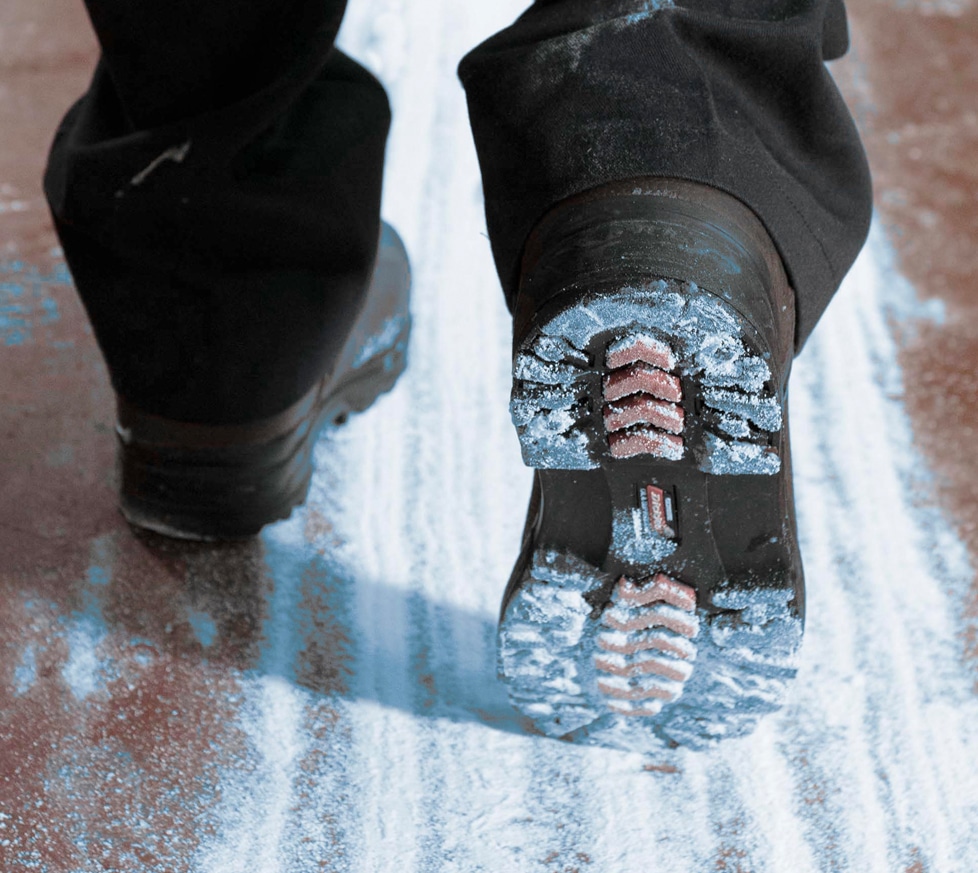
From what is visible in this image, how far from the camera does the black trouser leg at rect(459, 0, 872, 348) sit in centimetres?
69

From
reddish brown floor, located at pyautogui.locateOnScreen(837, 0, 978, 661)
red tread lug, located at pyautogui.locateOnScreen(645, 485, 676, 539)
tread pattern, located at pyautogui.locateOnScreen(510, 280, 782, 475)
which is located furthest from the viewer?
reddish brown floor, located at pyautogui.locateOnScreen(837, 0, 978, 661)

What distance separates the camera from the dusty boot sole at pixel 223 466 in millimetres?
973

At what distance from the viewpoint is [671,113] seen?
2.25 ft

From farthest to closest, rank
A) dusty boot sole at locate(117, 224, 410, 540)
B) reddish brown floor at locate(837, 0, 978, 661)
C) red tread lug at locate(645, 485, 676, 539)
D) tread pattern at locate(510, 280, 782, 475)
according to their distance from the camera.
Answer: reddish brown floor at locate(837, 0, 978, 661) < dusty boot sole at locate(117, 224, 410, 540) < red tread lug at locate(645, 485, 676, 539) < tread pattern at locate(510, 280, 782, 475)

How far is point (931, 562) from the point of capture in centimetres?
106

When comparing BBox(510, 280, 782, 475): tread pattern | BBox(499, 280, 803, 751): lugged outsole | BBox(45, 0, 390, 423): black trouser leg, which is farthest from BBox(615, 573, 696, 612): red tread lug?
BBox(45, 0, 390, 423): black trouser leg

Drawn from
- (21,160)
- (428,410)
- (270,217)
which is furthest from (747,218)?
(21,160)

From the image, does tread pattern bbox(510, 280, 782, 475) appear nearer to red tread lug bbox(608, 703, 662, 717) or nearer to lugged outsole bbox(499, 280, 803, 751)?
lugged outsole bbox(499, 280, 803, 751)

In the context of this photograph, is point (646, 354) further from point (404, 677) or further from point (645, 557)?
point (404, 677)

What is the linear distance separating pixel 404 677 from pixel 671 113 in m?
0.51

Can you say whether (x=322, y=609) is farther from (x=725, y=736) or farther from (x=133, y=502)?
(x=725, y=736)

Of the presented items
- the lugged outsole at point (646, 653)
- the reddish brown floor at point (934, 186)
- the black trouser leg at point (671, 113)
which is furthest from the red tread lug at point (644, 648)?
the reddish brown floor at point (934, 186)

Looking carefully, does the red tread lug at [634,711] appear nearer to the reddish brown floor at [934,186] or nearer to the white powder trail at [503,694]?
the white powder trail at [503,694]

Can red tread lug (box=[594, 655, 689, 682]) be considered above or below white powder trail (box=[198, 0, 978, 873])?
above
